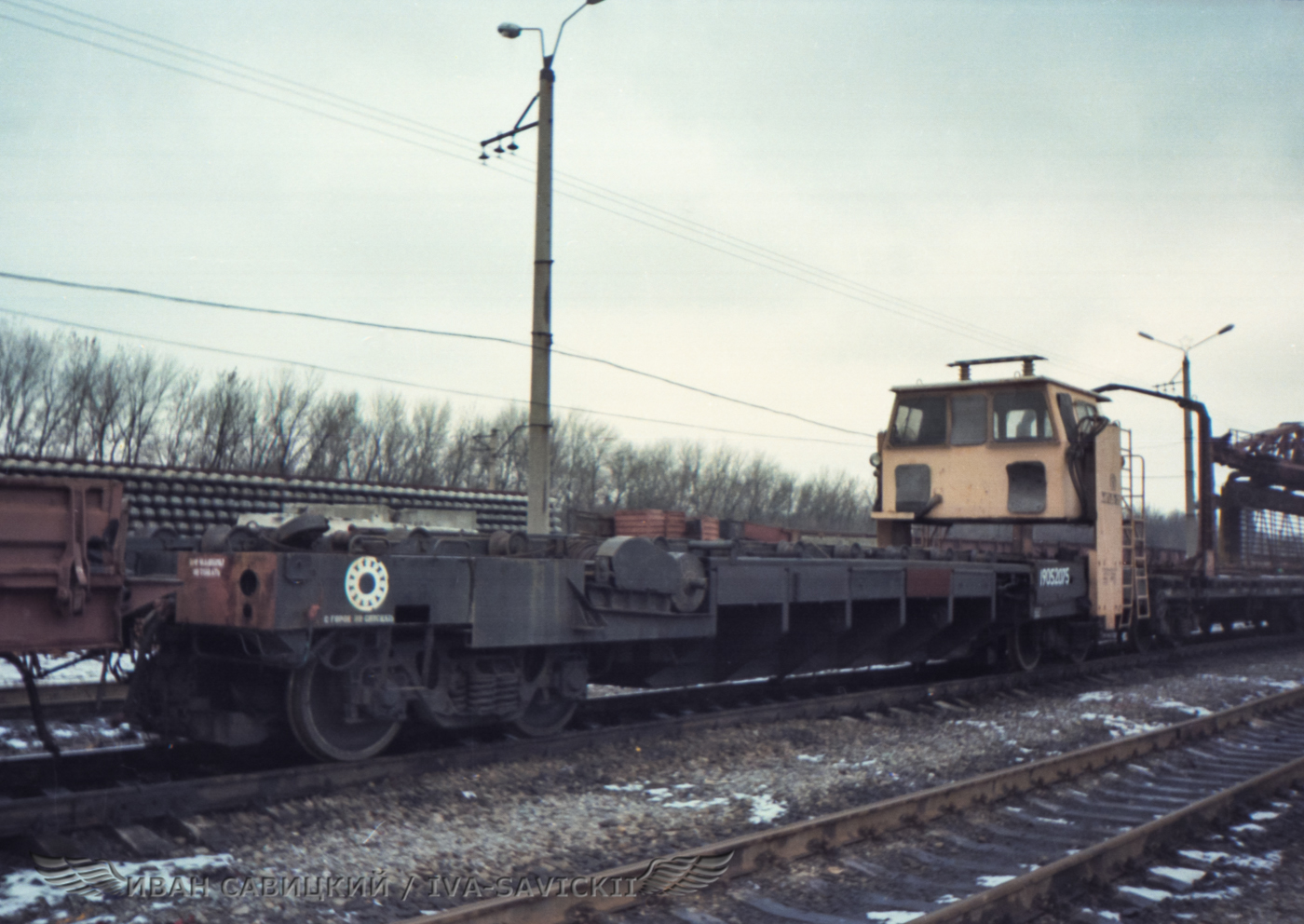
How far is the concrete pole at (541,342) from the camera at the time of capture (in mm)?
12570

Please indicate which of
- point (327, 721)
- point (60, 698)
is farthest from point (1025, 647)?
point (60, 698)

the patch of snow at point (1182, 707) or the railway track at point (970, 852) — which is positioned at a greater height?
the railway track at point (970, 852)

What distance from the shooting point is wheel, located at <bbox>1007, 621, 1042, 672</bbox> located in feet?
40.0

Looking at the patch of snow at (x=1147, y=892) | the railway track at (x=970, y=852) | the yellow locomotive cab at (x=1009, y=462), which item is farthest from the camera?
the yellow locomotive cab at (x=1009, y=462)

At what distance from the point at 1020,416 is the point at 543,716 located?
278 inches

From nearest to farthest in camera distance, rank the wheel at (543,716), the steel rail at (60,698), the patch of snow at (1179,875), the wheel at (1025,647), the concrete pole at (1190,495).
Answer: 1. the patch of snow at (1179,875)
2. the wheel at (543,716)
3. the steel rail at (60,698)
4. the wheel at (1025,647)
5. the concrete pole at (1190,495)

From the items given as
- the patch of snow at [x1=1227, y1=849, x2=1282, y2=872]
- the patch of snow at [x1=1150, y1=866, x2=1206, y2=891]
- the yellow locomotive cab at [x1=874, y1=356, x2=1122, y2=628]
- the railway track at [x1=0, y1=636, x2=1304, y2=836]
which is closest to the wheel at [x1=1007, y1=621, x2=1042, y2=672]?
the yellow locomotive cab at [x1=874, y1=356, x2=1122, y2=628]

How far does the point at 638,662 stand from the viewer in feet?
26.3

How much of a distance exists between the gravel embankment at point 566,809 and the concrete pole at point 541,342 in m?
5.13

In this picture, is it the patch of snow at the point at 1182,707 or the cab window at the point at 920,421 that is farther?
the cab window at the point at 920,421

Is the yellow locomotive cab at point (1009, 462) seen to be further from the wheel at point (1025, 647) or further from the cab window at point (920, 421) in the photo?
the wheel at point (1025, 647)

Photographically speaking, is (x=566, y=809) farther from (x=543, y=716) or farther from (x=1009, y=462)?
(x=1009, y=462)

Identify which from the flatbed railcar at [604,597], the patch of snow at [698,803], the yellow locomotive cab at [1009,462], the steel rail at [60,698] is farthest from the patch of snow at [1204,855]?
the steel rail at [60,698]

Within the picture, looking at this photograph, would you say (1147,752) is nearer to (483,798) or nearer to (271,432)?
(483,798)
